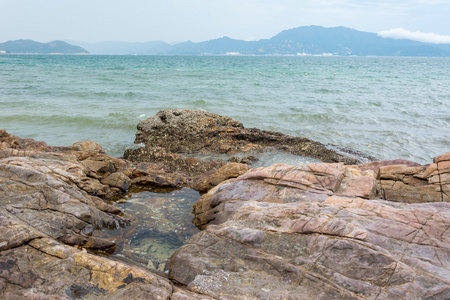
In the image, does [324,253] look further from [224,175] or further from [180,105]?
[180,105]

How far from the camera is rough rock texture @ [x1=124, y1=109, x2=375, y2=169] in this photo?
1336cm

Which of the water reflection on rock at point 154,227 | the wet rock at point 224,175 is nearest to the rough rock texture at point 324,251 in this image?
the water reflection on rock at point 154,227

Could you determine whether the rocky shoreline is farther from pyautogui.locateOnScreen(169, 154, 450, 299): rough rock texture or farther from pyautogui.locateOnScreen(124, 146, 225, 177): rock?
pyautogui.locateOnScreen(124, 146, 225, 177): rock

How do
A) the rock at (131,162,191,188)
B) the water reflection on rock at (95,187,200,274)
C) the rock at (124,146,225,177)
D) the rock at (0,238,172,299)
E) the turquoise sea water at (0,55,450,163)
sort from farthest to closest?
the turquoise sea water at (0,55,450,163) < the rock at (124,146,225,177) < the rock at (131,162,191,188) < the water reflection on rock at (95,187,200,274) < the rock at (0,238,172,299)

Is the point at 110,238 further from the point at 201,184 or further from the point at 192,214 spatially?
the point at 201,184

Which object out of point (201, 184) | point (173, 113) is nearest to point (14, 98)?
point (173, 113)

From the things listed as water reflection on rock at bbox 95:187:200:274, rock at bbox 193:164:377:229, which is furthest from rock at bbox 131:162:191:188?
rock at bbox 193:164:377:229

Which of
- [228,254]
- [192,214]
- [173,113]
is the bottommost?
[192,214]

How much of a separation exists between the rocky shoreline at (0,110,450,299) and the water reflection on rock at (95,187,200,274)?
0.27m

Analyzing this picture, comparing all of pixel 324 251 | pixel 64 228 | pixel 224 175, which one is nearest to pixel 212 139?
pixel 224 175

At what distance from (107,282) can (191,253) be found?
1461 millimetres

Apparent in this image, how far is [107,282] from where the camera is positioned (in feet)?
14.3

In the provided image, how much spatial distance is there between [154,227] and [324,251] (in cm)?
388

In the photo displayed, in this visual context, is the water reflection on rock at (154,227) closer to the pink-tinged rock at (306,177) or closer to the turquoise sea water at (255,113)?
the pink-tinged rock at (306,177)
